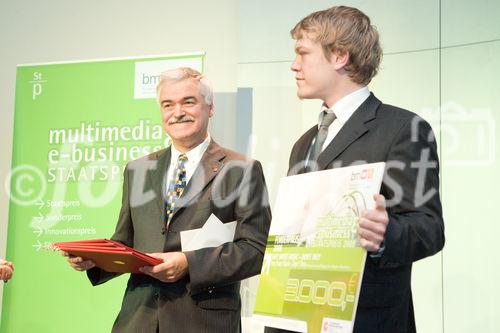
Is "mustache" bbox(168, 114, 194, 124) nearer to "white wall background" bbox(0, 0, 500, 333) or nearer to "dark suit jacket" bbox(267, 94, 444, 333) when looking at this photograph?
"dark suit jacket" bbox(267, 94, 444, 333)

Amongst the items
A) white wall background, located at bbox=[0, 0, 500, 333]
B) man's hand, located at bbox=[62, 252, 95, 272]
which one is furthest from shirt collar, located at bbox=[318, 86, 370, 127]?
white wall background, located at bbox=[0, 0, 500, 333]

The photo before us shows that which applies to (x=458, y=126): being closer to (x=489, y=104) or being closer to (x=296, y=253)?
(x=489, y=104)

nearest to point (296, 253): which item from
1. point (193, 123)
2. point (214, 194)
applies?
point (214, 194)

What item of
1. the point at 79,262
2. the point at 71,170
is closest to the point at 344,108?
the point at 79,262

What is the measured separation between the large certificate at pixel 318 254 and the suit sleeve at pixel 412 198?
109 mm

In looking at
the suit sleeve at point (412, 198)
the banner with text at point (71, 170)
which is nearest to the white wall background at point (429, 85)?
the banner with text at point (71, 170)

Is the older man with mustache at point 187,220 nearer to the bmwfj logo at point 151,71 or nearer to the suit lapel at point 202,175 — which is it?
the suit lapel at point 202,175

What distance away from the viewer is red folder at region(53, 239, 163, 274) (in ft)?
7.25

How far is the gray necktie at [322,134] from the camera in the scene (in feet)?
6.91

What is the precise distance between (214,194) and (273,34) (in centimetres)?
194

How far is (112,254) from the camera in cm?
224

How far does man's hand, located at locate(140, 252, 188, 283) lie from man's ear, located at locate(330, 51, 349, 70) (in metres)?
0.90

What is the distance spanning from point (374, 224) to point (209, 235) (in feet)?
3.45

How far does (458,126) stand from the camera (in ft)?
12.3
